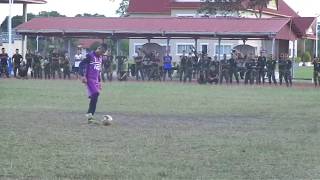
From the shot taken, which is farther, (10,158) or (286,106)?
(286,106)

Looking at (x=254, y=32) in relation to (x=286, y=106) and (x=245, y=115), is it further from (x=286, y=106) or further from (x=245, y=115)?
(x=245, y=115)

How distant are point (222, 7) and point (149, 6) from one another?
17.4 meters

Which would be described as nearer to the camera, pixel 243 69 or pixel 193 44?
pixel 243 69

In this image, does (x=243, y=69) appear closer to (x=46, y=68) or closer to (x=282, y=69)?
(x=282, y=69)

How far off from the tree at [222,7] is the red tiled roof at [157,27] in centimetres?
1143

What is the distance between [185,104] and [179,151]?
10.8m

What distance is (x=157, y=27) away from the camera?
41.8m

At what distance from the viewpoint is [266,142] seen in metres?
12.8

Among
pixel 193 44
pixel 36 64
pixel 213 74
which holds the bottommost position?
pixel 213 74

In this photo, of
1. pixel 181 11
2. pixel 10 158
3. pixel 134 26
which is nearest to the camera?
pixel 10 158

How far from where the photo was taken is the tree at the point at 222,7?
54.7 m

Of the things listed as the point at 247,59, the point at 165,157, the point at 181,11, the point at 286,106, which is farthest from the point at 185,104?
the point at 181,11

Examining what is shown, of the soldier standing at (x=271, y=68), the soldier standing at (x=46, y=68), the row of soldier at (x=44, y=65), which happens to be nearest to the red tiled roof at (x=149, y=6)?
the row of soldier at (x=44, y=65)

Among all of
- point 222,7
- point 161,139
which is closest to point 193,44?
point 222,7
